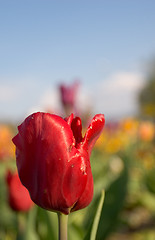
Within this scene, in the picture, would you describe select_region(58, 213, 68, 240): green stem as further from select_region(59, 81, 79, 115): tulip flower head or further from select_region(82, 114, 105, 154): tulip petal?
select_region(59, 81, 79, 115): tulip flower head

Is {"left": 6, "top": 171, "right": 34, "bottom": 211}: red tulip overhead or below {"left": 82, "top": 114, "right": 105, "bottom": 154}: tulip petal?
below

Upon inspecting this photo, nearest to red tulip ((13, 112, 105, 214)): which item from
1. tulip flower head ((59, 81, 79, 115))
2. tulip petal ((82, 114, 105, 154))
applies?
tulip petal ((82, 114, 105, 154))

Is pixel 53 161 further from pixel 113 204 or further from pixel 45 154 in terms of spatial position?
pixel 113 204

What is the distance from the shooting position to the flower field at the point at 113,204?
0.81 metres

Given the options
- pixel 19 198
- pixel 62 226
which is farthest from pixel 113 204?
pixel 62 226

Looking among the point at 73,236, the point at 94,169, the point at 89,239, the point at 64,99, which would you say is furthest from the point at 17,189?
the point at 64,99

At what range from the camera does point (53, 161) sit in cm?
41

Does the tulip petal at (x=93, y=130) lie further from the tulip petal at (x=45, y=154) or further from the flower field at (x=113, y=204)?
the flower field at (x=113, y=204)

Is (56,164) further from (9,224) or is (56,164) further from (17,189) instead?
(9,224)

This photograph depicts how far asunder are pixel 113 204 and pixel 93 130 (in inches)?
27.8

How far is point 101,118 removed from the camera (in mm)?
449

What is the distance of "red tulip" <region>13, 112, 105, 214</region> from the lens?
0.41 meters

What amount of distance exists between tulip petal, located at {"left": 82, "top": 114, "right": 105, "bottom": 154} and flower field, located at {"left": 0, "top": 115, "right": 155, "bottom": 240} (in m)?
0.14

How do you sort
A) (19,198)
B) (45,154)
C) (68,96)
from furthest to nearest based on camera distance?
1. (68,96)
2. (19,198)
3. (45,154)
